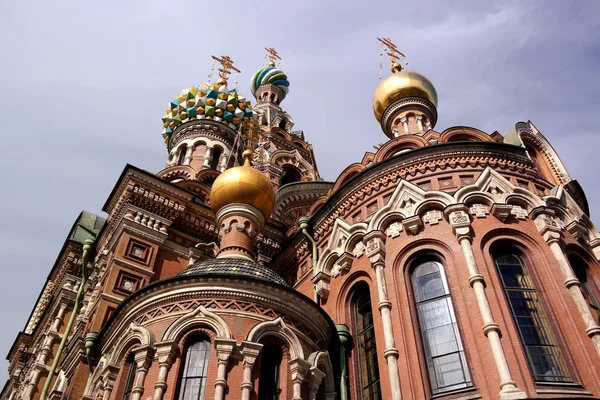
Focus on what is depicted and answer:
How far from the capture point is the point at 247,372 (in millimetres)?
7379

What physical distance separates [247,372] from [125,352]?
6.61 ft

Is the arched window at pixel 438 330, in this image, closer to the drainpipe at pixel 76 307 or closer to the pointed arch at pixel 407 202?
the pointed arch at pixel 407 202

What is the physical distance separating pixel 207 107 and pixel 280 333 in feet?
49.9

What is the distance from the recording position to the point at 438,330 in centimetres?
820

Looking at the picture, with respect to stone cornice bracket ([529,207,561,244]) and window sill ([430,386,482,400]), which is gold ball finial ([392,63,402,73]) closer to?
stone cornice bracket ([529,207,561,244])

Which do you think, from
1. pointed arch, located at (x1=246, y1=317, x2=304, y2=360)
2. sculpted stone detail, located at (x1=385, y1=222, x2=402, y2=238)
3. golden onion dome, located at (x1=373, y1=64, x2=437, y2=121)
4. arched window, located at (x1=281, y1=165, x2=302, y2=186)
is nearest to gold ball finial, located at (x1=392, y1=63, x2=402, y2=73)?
golden onion dome, located at (x1=373, y1=64, x2=437, y2=121)

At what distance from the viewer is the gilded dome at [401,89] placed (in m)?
14.6

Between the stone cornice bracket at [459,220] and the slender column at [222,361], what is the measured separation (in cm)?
371

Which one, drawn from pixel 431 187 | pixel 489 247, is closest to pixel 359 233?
pixel 431 187

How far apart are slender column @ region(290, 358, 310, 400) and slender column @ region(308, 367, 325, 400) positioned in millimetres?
105

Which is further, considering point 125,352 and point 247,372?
point 125,352

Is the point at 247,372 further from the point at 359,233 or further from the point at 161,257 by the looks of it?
the point at 161,257

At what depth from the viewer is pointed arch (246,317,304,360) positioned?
7.88m

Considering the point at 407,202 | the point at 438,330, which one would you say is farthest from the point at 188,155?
the point at 438,330
